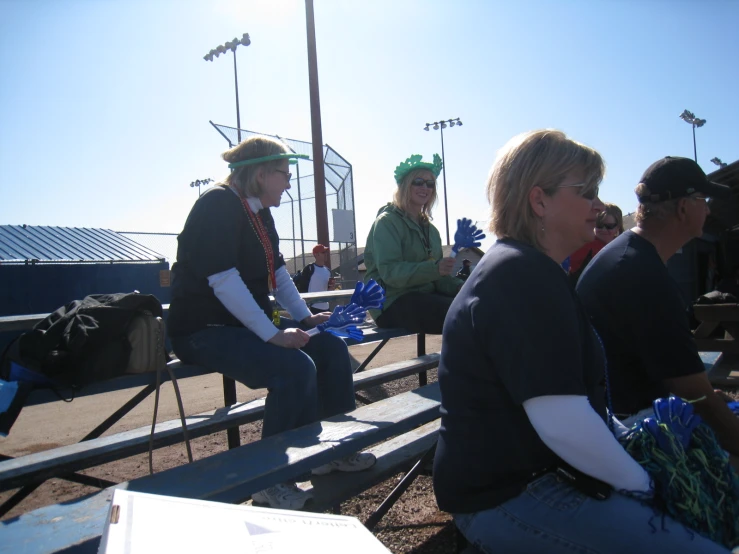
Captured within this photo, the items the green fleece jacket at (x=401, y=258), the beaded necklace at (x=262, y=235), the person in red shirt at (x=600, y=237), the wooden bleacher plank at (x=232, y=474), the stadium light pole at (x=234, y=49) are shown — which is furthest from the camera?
the stadium light pole at (x=234, y=49)

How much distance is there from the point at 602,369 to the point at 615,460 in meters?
0.26

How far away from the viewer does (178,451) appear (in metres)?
3.84

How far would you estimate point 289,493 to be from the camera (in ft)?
6.54

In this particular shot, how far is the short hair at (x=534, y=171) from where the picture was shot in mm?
1488

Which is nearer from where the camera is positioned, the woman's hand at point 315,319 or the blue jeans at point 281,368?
the blue jeans at point 281,368

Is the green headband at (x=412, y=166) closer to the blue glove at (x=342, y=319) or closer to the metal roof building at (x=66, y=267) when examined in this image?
the blue glove at (x=342, y=319)

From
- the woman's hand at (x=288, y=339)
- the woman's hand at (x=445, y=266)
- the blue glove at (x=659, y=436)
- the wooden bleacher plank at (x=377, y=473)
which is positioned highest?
the woman's hand at (x=445, y=266)

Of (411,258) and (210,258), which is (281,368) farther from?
(411,258)

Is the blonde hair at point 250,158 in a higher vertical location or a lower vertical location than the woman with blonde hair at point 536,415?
higher

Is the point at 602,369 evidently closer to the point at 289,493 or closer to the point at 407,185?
the point at 289,493

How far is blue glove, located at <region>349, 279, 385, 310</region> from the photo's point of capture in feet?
9.21

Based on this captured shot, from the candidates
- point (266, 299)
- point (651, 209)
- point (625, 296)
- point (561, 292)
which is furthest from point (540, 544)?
point (266, 299)

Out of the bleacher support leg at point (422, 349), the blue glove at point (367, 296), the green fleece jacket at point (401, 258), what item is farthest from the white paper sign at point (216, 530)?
the bleacher support leg at point (422, 349)

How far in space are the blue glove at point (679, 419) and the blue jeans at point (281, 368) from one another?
1.28 metres
